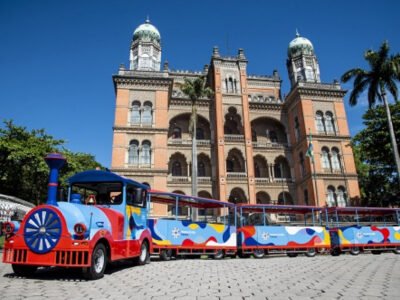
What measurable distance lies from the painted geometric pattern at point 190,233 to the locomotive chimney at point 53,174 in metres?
5.42

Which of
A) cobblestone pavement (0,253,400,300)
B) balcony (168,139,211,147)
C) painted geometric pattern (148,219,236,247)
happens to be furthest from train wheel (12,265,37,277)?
balcony (168,139,211,147)

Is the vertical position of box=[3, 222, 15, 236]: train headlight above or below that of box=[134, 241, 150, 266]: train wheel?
above

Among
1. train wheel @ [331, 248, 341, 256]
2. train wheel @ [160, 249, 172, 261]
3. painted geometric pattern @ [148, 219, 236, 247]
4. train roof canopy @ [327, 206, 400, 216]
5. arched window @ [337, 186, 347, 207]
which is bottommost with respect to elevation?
train wheel @ [331, 248, 341, 256]

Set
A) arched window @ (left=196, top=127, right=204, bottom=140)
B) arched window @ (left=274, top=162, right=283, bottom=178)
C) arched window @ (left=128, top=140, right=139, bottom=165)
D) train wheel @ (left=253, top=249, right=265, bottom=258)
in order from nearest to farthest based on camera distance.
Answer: train wheel @ (left=253, top=249, right=265, bottom=258)
arched window @ (left=128, top=140, right=139, bottom=165)
arched window @ (left=274, top=162, right=283, bottom=178)
arched window @ (left=196, top=127, right=204, bottom=140)

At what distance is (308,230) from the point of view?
15.5 meters

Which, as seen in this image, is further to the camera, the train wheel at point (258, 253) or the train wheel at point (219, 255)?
the train wheel at point (258, 253)

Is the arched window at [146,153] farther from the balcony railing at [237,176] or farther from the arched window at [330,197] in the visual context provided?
the arched window at [330,197]

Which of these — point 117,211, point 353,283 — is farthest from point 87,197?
point 353,283

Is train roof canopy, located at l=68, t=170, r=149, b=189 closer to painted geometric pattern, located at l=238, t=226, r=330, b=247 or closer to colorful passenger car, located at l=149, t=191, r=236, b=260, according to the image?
colorful passenger car, located at l=149, t=191, r=236, b=260

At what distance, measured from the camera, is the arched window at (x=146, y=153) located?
27.6m

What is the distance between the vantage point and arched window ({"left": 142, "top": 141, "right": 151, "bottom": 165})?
27.6 meters

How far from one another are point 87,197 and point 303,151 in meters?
27.0

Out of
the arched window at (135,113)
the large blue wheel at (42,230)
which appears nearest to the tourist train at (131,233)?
the large blue wheel at (42,230)

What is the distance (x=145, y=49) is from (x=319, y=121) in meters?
21.2
